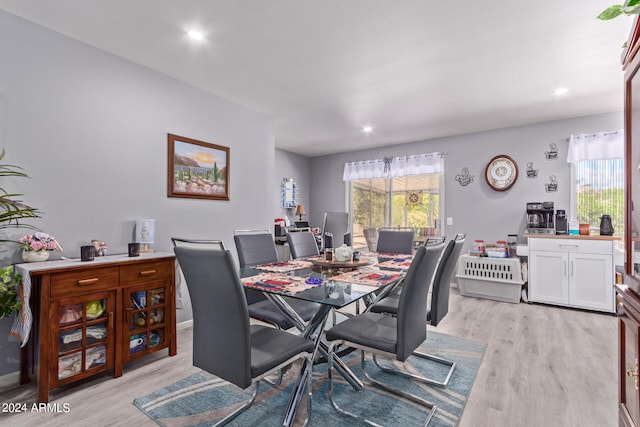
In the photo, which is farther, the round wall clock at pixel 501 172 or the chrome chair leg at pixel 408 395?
the round wall clock at pixel 501 172

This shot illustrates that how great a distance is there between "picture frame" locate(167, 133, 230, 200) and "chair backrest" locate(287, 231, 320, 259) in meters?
0.98

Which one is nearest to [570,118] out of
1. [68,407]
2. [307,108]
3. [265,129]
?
[307,108]

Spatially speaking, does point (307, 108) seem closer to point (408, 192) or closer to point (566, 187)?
point (408, 192)

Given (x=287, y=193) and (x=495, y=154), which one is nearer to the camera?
(x=495, y=154)

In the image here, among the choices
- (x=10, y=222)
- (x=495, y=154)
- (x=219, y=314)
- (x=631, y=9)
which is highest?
(x=495, y=154)

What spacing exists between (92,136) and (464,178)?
15.5 ft

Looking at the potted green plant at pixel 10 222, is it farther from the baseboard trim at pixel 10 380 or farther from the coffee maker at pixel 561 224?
the coffee maker at pixel 561 224

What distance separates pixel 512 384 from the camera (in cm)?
204

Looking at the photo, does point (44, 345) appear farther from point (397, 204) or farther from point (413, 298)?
point (397, 204)

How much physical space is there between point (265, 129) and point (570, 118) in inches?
157

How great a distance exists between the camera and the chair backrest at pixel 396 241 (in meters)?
3.24

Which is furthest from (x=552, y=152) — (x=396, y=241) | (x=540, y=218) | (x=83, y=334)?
(x=83, y=334)

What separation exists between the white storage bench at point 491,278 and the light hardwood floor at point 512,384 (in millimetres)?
830

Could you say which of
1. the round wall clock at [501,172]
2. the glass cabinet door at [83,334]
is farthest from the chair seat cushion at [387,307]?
the round wall clock at [501,172]
